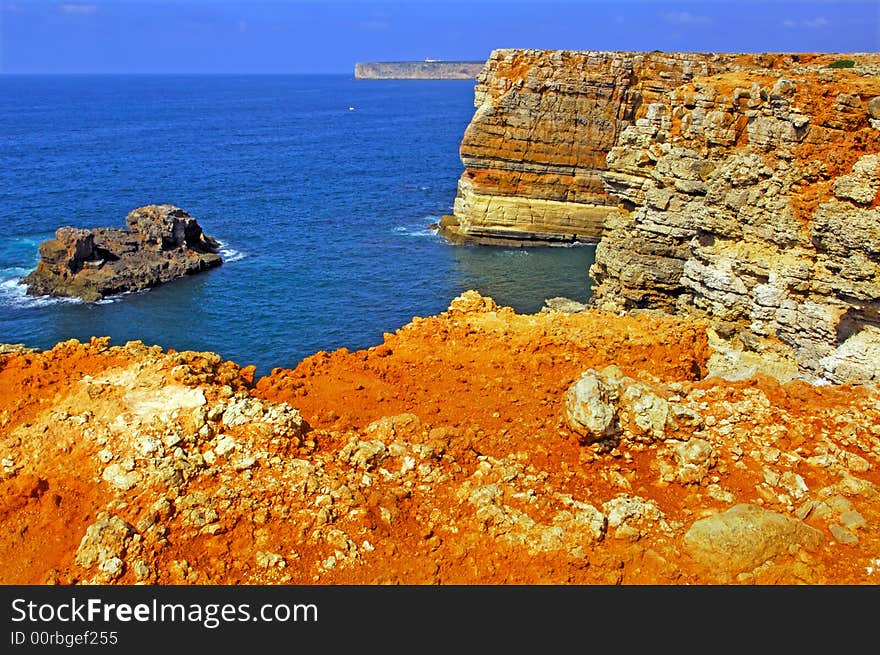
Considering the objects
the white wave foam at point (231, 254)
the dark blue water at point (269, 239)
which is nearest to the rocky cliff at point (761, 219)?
the dark blue water at point (269, 239)

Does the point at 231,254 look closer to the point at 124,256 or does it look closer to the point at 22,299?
the point at 124,256

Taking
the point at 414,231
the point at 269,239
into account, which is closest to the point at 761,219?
the point at 414,231

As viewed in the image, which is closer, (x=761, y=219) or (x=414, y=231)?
(x=761, y=219)

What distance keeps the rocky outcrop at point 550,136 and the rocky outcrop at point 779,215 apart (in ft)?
99.4

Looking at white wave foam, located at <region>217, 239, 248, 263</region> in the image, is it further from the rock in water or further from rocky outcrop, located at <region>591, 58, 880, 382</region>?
rocky outcrop, located at <region>591, 58, 880, 382</region>

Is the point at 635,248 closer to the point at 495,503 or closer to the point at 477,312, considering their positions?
the point at 477,312

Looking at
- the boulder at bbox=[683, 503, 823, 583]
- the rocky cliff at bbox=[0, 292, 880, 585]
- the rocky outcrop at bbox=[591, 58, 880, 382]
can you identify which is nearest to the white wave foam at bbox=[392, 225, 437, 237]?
the rocky outcrop at bbox=[591, 58, 880, 382]

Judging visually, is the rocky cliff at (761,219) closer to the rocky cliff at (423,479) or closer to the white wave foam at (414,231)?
the rocky cliff at (423,479)

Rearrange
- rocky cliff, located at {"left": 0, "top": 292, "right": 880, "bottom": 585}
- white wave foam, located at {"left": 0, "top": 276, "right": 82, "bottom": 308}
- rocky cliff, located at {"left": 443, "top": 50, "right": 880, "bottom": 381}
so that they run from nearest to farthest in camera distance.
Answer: rocky cliff, located at {"left": 0, "top": 292, "right": 880, "bottom": 585} < rocky cliff, located at {"left": 443, "top": 50, "right": 880, "bottom": 381} < white wave foam, located at {"left": 0, "top": 276, "right": 82, "bottom": 308}

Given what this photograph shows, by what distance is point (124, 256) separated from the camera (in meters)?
60.0

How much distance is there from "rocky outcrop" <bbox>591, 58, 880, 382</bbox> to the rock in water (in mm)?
38429

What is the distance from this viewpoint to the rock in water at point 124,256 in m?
55.5

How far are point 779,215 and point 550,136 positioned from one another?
136 ft

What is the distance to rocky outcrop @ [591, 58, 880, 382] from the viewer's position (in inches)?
1033
